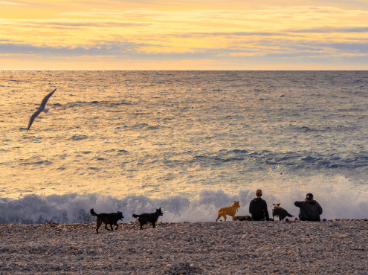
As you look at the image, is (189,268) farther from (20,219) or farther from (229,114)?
(229,114)

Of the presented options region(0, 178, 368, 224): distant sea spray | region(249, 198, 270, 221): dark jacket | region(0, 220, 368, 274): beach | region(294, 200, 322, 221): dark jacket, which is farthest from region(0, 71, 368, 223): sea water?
region(0, 220, 368, 274): beach

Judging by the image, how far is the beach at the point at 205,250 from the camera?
23.6 feet

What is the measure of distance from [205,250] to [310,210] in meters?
4.11

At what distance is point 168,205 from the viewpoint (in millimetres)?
15859

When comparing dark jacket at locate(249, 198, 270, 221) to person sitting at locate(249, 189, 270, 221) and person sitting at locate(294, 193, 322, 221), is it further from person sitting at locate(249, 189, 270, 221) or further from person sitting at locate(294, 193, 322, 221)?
person sitting at locate(294, 193, 322, 221)

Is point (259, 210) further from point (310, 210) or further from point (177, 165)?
point (177, 165)

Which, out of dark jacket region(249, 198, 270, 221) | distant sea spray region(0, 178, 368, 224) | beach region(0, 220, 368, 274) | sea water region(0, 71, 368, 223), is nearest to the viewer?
beach region(0, 220, 368, 274)

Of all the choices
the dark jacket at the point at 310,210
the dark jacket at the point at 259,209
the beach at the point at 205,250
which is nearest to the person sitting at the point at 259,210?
the dark jacket at the point at 259,209

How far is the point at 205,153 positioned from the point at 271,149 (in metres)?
4.78

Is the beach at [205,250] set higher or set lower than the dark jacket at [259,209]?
lower

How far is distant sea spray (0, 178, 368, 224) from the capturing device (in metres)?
14.9

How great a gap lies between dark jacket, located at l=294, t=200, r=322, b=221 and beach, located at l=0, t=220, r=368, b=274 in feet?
1.58

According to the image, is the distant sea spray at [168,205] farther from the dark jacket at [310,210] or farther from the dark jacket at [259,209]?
the dark jacket at [310,210]

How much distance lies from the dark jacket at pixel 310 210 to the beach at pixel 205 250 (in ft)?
1.58
